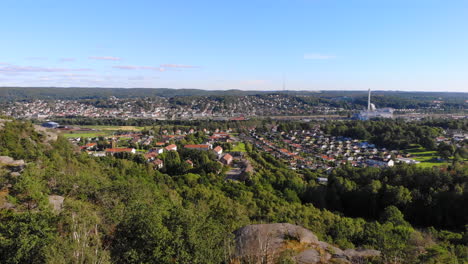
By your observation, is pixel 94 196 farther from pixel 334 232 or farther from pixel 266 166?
pixel 266 166

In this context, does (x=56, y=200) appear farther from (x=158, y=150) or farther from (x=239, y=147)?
(x=239, y=147)

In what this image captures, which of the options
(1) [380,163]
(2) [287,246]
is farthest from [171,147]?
(2) [287,246]

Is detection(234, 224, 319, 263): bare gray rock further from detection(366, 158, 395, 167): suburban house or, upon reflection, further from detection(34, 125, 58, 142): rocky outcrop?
detection(366, 158, 395, 167): suburban house

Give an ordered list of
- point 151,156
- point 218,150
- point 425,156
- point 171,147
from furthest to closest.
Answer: point 171,147
point 218,150
point 425,156
point 151,156

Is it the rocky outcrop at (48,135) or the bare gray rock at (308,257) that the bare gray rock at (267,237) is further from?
the rocky outcrop at (48,135)

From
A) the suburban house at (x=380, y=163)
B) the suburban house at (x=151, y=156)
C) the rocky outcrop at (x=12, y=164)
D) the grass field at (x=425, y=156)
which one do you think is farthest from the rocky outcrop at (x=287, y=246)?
the grass field at (x=425, y=156)

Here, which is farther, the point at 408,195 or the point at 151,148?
the point at 151,148
